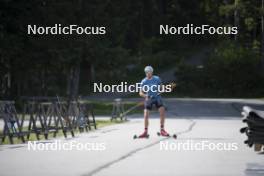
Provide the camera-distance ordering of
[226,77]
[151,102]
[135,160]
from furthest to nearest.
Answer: [226,77] → [151,102] → [135,160]

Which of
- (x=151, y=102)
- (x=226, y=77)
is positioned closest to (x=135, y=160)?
(x=151, y=102)

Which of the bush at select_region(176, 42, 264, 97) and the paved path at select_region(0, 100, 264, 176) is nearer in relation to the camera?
the paved path at select_region(0, 100, 264, 176)

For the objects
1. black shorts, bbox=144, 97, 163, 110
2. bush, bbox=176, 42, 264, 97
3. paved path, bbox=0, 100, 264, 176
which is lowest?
paved path, bbox=0, 100, 264, 176

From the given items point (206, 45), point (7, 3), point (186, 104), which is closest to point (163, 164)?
point (7, 3)

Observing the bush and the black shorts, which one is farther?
the bush

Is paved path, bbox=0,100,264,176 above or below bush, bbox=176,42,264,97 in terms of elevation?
below

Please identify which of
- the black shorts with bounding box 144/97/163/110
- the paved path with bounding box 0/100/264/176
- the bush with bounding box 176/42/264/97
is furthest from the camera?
the bush with bounding box 176/42/264/97

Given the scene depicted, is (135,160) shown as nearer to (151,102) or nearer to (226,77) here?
(151,102)

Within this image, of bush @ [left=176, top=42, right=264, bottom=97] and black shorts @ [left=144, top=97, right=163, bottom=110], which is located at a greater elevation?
bush @ [left=176, top=42, right=264, bottom=97]

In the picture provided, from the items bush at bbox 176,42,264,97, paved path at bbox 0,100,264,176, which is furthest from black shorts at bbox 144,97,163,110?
bush at bbox 176,42,264,97

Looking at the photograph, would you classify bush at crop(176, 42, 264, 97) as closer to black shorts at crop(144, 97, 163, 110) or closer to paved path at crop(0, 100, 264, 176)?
black shorts at crop(144, 97, 163, 110)

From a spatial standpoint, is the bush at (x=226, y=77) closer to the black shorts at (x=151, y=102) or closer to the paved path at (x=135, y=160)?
the black shorts at (x=151, y=102)

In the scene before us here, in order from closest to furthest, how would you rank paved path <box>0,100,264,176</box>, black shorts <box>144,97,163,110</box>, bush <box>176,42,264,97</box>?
paved path <box>0,100,264,176</box> < black shorts <box>144,97,163,110</box> < bush <box>176,42,264,97</box>

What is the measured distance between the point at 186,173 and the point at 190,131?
43.7 ft
